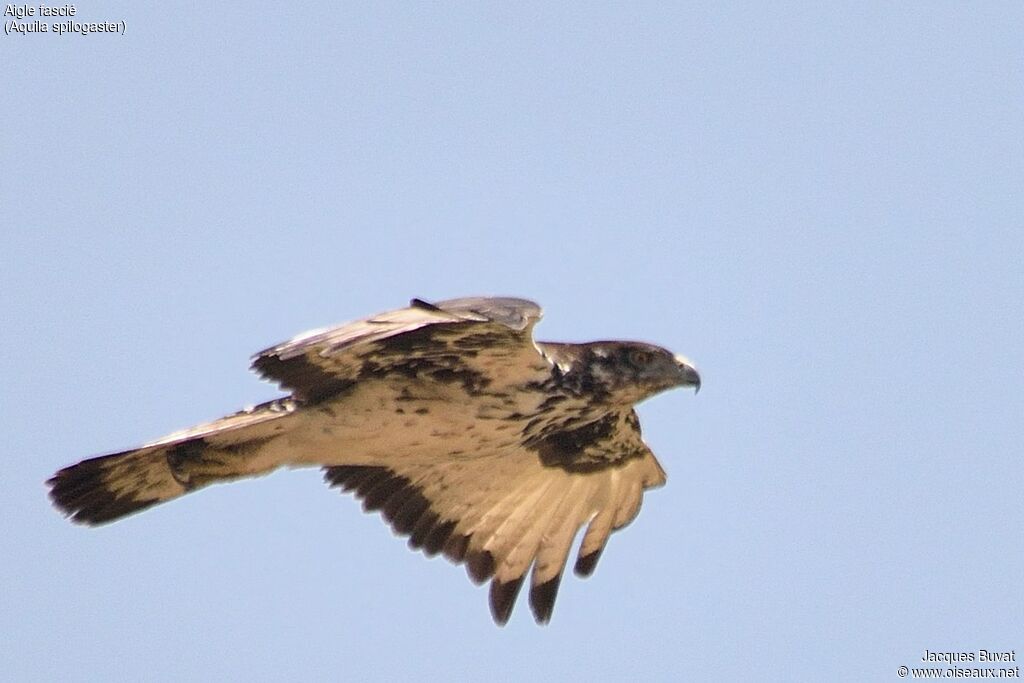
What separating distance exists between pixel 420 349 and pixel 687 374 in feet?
5.45

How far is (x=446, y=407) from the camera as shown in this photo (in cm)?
995

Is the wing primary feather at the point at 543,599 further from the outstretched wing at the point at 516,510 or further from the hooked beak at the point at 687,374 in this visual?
the hooked beak at the point at 687,374

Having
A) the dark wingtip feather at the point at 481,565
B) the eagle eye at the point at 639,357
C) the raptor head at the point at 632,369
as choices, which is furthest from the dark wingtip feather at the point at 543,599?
the eagle eye at the point at 639,357

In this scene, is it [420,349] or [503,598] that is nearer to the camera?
[420,349]

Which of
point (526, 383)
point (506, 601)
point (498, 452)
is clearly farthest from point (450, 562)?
point (526, 383)

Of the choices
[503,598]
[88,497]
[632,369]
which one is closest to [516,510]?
[503,598]

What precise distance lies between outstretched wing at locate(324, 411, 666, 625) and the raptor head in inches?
37.2

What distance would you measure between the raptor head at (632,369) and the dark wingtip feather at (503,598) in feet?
5.41

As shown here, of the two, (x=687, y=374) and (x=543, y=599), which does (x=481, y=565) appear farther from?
(x=687, y=374)

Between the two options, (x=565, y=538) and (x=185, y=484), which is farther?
(x=565, y=538)

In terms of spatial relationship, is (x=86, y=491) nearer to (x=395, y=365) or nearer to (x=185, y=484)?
(x=185, y=484)

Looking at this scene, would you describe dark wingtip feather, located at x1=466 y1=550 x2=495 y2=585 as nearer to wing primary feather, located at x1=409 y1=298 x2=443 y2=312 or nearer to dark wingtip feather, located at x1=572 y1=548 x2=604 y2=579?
dark wingtip feather, located at x1=572 y1=548 x2=604 y2=579

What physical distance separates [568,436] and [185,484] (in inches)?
97.1

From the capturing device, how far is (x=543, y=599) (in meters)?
11.5
